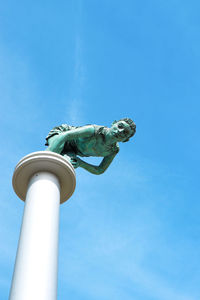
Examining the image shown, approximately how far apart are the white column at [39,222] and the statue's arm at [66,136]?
82.5 inches

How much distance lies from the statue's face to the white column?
3256 millimetres

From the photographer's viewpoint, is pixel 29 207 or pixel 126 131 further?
pixel 126 131

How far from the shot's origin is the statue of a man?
15.6 m

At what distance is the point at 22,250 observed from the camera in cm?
1056

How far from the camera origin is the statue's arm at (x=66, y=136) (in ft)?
49.8

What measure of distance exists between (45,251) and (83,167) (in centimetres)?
653

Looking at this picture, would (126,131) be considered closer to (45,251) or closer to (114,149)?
(114,149)

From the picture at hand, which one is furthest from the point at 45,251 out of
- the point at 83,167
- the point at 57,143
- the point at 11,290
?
the point at 83,167

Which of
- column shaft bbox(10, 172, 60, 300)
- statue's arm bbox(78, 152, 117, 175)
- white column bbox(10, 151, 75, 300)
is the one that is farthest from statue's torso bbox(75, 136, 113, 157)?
column shaft bbox(10, 172, 60, 300)

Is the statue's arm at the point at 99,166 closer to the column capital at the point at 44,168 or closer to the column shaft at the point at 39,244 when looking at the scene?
the column capital at the point at 44,168

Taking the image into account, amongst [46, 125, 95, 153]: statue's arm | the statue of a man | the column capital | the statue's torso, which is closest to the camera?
the column capital

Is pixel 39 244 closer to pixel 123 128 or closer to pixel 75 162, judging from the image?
pixel 75 162

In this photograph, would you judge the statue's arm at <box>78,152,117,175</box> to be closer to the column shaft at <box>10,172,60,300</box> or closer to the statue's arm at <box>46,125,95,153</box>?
the statue's arm at <box>46,125,95,153</box>

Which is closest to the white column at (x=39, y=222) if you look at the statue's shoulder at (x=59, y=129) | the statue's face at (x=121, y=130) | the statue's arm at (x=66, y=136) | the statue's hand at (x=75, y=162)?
the statue's arm at (x=66, y=136)
